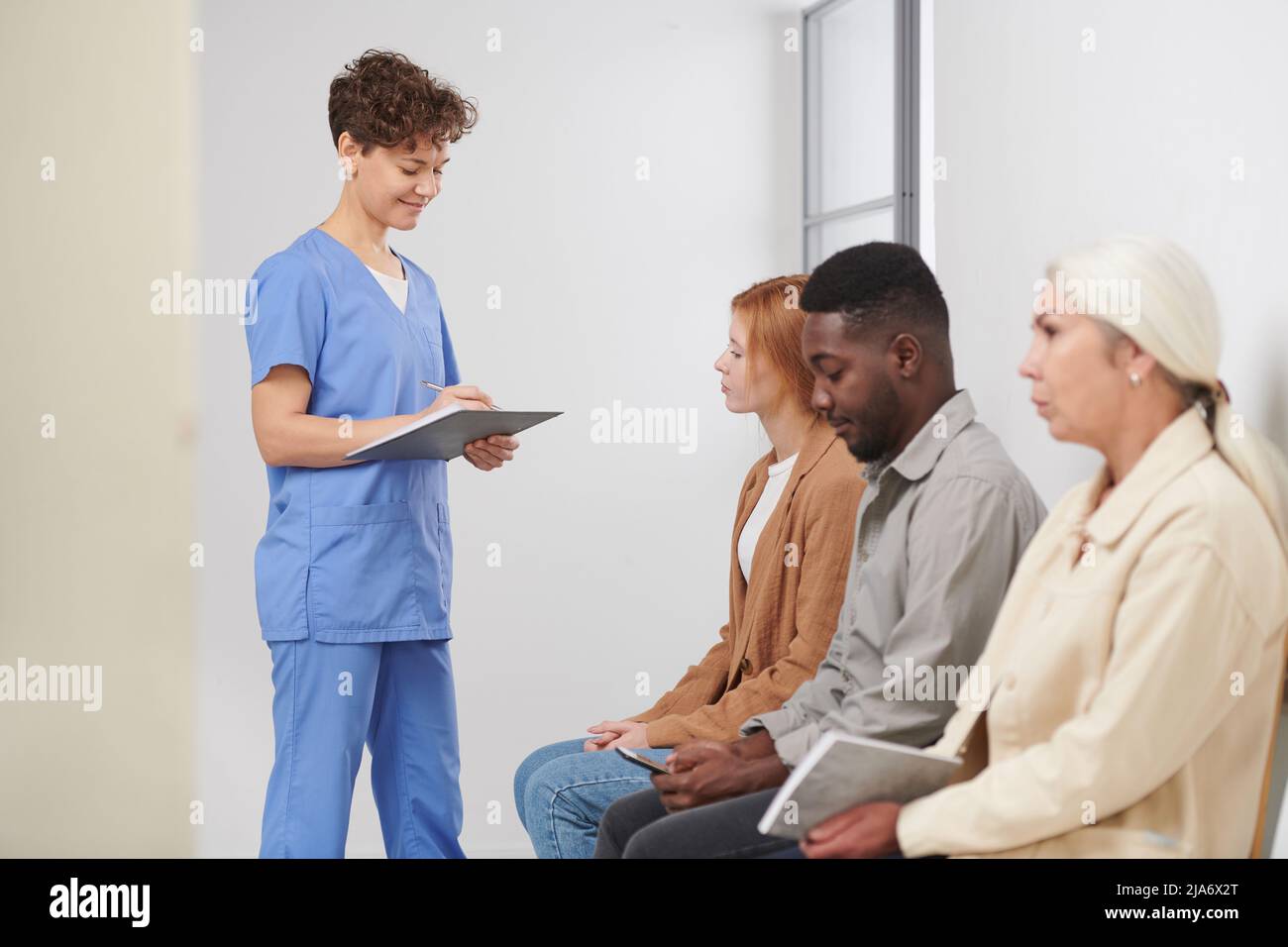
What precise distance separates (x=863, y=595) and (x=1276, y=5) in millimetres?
831

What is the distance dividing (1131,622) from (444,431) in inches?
45.6

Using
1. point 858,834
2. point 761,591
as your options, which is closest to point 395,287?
point 761,591

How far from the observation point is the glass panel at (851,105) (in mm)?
3338

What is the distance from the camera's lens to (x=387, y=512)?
218cm

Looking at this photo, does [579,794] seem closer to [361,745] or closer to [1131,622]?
[361,745]

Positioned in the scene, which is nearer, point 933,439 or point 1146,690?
point 1146,690

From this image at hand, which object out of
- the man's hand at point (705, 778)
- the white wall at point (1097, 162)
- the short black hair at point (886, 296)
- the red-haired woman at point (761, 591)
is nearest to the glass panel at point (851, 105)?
the white wall at point (1097, 162)

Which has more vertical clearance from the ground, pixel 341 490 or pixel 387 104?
pixel 387 104

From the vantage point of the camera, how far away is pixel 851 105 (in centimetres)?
353

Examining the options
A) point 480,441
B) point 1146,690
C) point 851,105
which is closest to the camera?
point 1146,690

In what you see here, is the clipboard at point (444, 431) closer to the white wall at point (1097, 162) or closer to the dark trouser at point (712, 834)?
the dark trouser at point (712, 834)

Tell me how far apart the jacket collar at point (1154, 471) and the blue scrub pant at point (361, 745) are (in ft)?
4.33
